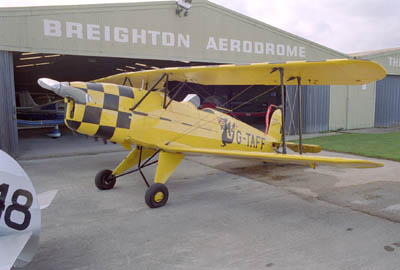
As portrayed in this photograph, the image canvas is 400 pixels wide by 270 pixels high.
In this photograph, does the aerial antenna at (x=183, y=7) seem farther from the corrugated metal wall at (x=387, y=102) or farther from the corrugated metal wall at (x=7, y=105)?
the corrugated metal wall at (x=387, y=102)

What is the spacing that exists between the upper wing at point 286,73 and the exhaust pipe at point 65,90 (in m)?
1.49

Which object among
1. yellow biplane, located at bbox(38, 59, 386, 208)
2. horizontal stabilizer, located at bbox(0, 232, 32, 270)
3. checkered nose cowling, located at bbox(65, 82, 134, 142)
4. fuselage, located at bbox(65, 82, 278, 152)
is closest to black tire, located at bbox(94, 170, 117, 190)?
yellow biplane, located at bbox(38, 59, 386, 208)

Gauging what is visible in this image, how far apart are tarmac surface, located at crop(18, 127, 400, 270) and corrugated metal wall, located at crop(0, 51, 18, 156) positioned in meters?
2.38

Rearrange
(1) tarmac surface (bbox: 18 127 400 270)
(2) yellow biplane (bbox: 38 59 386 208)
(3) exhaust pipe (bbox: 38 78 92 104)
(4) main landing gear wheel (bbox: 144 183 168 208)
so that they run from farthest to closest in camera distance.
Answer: (4) main landing gear wheel (bbox: 144 183 168 208)
(2) yellow biplane (bbox: 38 59 386 208)
(3) exhaust pipe (bbox: 38 78 92 104)
(1) tarmac surface (bbox: 18 127 400 270)

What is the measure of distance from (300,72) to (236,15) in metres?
8.06

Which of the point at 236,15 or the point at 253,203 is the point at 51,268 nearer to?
the point at 253,203

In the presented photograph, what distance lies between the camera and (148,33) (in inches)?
393

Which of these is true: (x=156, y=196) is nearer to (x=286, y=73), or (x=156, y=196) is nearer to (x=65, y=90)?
(x=65, y=90)

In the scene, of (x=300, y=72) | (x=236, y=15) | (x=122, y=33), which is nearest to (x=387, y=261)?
(x=300, y=72)

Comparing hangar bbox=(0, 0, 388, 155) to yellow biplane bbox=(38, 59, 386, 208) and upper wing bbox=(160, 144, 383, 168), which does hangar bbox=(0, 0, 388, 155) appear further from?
upper wing bbox=(160, 144, 383, 168)

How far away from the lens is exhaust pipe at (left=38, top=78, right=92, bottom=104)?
13.1ft

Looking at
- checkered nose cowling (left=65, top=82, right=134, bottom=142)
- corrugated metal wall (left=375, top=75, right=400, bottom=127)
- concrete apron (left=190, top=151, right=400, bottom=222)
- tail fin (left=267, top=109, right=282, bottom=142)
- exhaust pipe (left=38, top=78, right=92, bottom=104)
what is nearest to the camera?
exhaust pipe (left=38, top=78, right=92, bottom=104)

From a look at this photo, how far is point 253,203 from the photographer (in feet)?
15.5

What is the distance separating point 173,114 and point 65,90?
1797 millimetres
